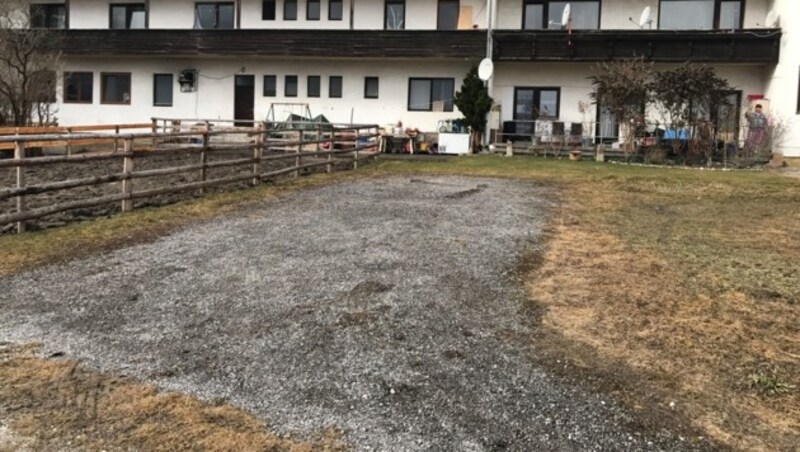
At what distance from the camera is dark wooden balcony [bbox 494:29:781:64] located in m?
24.1

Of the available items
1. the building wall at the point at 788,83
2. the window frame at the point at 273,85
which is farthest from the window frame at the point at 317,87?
the building wall at the point at 788,83

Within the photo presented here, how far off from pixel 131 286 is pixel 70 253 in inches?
71.1

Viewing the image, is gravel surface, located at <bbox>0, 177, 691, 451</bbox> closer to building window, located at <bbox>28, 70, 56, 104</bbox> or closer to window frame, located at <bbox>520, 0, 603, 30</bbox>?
building window, located at <bbox>28, 70, 56, 104</bbox>

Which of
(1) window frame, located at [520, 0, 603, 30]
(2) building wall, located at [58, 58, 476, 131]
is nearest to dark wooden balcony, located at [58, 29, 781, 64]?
(2) building wall, located at [58, 58, 476, 131]

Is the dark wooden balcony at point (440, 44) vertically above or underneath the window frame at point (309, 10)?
underneath

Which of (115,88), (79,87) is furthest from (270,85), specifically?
(79,87)

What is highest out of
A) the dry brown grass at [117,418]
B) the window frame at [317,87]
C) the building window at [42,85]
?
the window frame at [317,87]

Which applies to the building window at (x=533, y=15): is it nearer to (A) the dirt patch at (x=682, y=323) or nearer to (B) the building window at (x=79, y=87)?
(B) the building window at (x=79, y=87)

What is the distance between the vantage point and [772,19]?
25000 millimetres

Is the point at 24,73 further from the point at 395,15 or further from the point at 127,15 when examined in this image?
the point at 395,15

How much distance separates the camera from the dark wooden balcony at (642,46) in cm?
2406

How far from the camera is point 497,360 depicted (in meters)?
4.92

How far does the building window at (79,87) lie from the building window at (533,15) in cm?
1841

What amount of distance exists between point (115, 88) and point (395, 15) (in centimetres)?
1246
